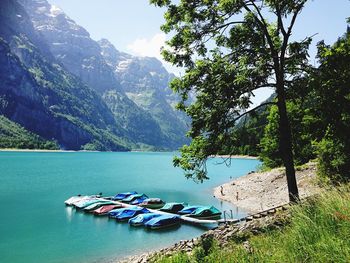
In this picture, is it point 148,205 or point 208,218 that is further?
point 148,205

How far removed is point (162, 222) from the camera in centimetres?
4178

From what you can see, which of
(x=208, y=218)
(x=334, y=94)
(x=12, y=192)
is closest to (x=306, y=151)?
(x=208, y=218)

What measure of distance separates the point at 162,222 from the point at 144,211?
7.62 meters

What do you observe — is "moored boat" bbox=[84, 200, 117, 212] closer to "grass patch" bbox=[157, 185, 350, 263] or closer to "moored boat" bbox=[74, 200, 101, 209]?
"moored boat" bbox=[74, 200, 101, 209]

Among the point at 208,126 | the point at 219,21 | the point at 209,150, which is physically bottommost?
the point at 209,150

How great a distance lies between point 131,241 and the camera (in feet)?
119

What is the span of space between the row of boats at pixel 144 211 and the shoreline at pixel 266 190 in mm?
7806

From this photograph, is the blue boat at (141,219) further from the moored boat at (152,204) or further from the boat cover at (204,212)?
the moored boat at (152,204)

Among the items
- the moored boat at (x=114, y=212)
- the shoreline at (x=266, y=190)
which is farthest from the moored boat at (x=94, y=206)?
the shoreline at (x=266, y=190)

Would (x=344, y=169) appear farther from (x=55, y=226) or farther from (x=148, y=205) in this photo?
(x=55, y=226)

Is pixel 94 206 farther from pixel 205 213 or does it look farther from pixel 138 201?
pixel 205 213

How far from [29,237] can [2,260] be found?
7686 mm

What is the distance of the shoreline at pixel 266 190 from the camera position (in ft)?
153

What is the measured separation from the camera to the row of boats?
4294cm
